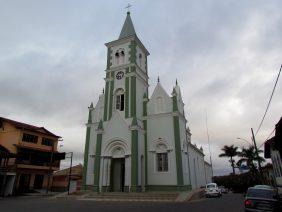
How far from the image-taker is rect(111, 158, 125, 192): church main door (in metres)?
27.9

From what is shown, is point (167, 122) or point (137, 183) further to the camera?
point (167, 122)

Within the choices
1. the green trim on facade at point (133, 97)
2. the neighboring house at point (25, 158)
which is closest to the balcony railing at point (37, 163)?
the neighboring house at point (25, 158)

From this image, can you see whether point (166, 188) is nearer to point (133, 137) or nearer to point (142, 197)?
point (142, 197)

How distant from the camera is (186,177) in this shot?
27172 mm

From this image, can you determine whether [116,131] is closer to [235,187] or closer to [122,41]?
[122,41]

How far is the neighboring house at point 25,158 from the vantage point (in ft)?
117

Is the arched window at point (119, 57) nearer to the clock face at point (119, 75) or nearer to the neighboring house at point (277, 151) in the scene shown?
the clock face at point (119, 75)

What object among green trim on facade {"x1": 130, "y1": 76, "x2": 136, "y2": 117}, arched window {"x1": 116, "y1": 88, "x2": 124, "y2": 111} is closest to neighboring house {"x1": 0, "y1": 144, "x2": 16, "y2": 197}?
arched window {"x1": 116, "y1": 88, "x2": 124, "y2": 111}

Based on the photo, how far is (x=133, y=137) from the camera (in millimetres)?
26406

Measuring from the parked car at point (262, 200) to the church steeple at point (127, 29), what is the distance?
26.3m

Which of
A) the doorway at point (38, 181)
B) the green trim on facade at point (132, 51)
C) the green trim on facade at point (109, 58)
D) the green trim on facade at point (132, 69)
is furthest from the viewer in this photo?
the doorway at point (38, 181)

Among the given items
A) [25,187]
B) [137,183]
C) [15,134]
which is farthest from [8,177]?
[137,183]

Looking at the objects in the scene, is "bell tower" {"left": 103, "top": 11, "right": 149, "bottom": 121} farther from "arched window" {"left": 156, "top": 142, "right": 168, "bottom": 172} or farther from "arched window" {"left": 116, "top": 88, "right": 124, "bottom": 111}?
"arched window" {"left": 156, "top": 142, "right": 168, "bottom": 172}

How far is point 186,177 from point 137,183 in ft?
19.1
